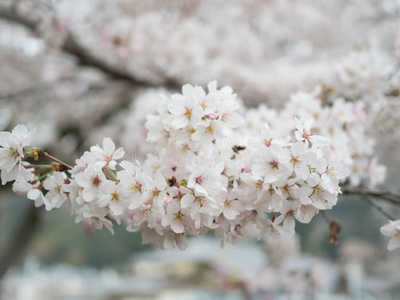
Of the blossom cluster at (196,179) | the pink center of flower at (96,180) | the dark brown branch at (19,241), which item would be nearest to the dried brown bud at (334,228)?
the blossom cluster at (196,179)

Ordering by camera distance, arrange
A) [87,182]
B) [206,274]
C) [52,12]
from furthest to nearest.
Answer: [206,274]
[52,12]
[87,182]

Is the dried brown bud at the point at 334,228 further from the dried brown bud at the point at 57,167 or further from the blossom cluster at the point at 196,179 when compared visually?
the dried brown bud at the point at 57,167

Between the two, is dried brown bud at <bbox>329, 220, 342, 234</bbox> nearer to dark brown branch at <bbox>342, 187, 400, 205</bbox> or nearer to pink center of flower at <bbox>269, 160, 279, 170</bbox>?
dark brown branch at <bbox>342, 187, 400, 205</bbox>

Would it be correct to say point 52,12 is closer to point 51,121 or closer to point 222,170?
point 222,170

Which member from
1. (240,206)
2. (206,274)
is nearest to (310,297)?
(206,274)

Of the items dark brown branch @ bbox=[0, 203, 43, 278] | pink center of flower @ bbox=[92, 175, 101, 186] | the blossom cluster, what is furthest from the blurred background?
pink center of flower @ bbox=[92, 175, 101, 186]

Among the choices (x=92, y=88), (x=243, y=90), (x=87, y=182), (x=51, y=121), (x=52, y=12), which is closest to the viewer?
(x=87, y=182)
